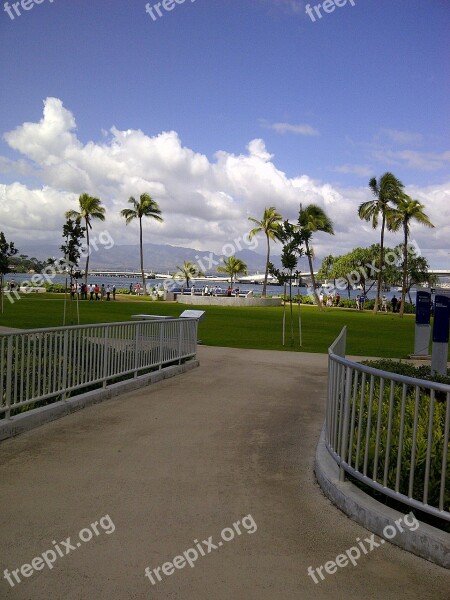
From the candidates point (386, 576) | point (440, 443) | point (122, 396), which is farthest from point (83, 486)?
point (122, 396)

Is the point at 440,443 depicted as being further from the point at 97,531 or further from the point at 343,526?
the point at 97,531

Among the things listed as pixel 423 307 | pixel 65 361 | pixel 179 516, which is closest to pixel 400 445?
pixel 179 516

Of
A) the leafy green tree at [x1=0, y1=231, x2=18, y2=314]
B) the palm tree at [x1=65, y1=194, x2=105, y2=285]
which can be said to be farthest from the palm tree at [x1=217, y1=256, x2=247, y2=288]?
the leafy green tree at [x1=0, y1=231, x2=18, y2=314]

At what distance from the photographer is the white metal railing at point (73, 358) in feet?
21.7

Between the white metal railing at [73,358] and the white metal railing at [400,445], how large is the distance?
374 centimetres

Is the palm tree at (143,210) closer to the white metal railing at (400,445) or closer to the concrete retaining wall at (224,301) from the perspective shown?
the concrete retaining wall at (224,301)

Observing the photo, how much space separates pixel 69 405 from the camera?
7.63 m

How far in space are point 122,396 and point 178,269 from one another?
8033 cm

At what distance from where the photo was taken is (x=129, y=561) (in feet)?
11.5

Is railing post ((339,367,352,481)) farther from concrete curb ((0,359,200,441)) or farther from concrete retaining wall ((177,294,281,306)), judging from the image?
concrete retaining wall ((177,294,281,306))

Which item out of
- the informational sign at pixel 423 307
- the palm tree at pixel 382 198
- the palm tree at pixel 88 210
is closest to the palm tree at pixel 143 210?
the palm tree at pixel 88 210

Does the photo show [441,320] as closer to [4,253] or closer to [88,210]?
[4,253]

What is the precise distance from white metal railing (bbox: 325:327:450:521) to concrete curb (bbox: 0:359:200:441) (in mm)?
3643

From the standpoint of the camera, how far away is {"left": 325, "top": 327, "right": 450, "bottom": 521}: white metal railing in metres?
3.75
